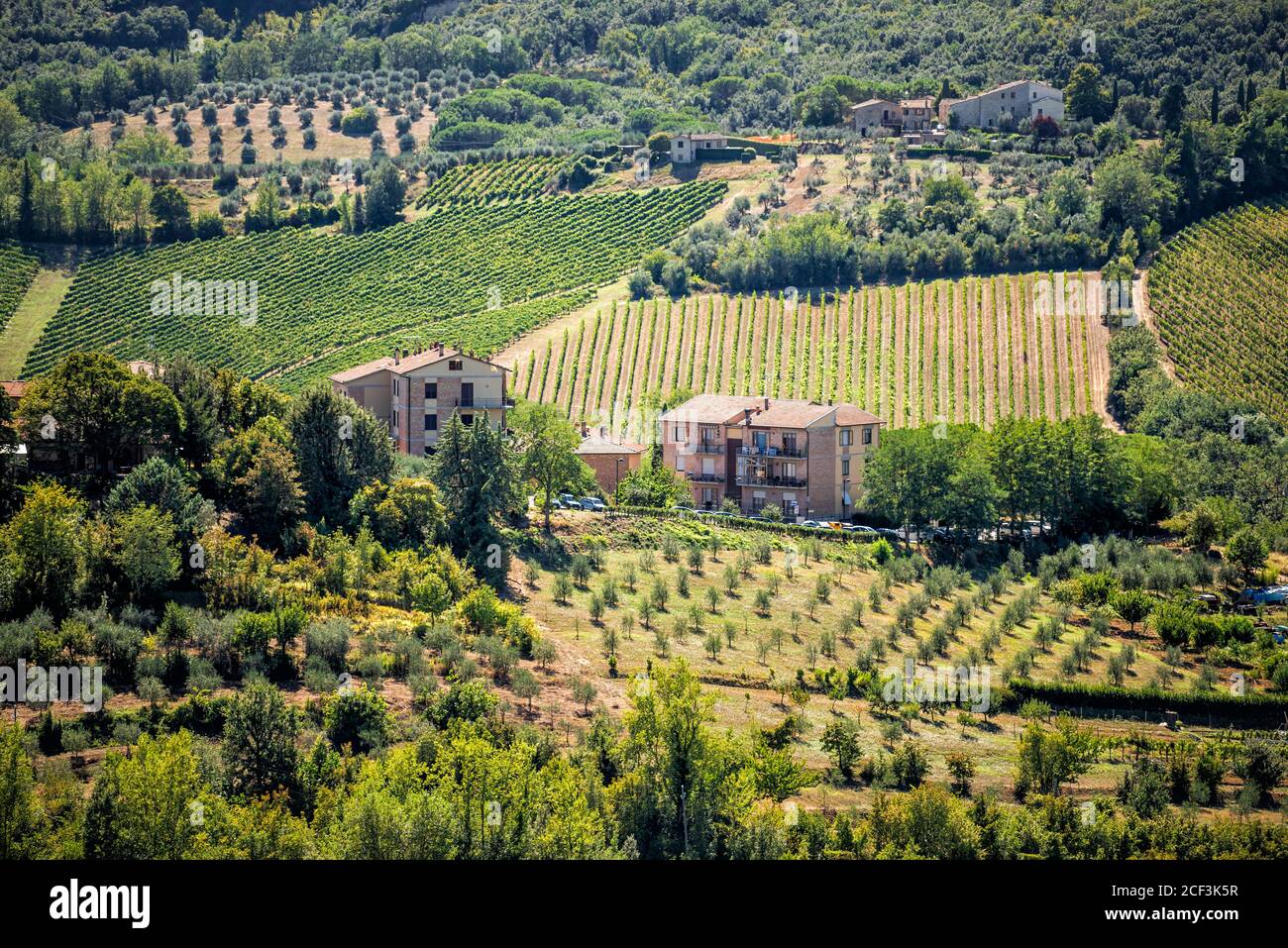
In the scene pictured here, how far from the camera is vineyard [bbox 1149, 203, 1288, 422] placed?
108 meters

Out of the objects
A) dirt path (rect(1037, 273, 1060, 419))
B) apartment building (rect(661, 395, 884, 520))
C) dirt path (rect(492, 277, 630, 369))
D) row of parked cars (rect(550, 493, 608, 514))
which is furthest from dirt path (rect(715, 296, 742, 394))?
row of parked cars (rect(550, 493, 608, 514))

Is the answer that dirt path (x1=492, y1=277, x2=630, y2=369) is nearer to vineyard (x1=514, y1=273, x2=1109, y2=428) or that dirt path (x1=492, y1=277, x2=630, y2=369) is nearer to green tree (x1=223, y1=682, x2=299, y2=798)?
vineyard (x1=514, y1=273, x2=1109, y2=428)

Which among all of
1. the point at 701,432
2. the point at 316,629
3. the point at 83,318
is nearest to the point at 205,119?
the point at 83,318

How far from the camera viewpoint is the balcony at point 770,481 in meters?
83.2

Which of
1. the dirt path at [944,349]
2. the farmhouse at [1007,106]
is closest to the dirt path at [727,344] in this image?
the dirt path at [944,349]

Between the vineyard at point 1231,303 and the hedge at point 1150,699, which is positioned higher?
the vineyard at point 1231,303

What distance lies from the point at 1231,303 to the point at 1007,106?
52.3 m

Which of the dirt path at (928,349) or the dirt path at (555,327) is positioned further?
the dirt path at (555,327)

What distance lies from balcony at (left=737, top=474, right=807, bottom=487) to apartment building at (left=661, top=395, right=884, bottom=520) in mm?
54

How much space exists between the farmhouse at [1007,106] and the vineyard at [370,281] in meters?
32.2

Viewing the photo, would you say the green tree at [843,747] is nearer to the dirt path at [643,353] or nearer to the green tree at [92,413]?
the green tree at [92,413]

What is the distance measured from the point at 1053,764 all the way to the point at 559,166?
4676 inches

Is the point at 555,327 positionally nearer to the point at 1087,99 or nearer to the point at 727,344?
the point at 727,344
